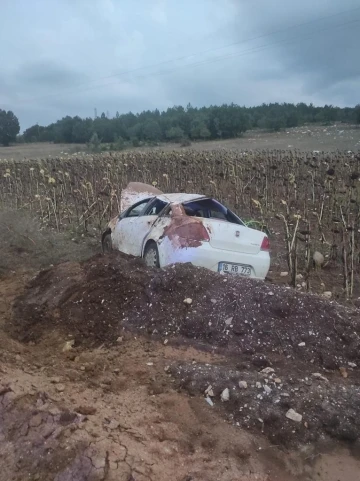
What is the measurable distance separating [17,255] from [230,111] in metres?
43.9

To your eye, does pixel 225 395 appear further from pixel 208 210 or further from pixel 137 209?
pixel 137 209

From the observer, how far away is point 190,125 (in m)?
52.8

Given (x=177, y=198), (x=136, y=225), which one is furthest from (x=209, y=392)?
(x=136, y=225)

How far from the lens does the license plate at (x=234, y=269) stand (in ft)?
26.0

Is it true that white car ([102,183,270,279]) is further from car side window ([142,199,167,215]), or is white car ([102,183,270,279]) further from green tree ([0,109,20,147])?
green tree ([0,109,20,147])

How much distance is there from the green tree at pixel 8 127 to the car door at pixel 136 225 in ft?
193

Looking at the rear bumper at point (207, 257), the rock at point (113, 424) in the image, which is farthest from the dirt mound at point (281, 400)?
the rear bumper at point (207, 257)

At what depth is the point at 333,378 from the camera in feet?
17.7

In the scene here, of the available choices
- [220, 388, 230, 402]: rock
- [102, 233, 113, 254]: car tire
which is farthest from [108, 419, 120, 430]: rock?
[102, 233, 113, 254]: car tire

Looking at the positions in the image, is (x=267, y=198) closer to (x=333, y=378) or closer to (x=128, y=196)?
(x=128, y=196)

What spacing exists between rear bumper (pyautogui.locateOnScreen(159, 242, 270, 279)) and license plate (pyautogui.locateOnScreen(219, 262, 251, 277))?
1.9 inches

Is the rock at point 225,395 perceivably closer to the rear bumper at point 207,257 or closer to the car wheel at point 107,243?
the rear bumper at point 207,257

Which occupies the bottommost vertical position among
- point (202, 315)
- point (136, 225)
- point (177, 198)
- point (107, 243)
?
point (107, 243)

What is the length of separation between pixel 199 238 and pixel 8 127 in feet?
204
